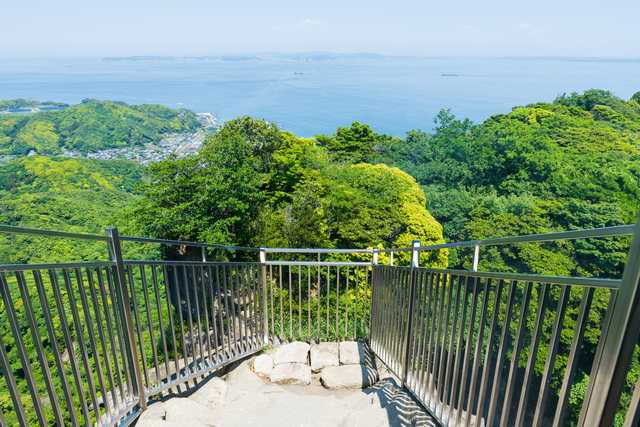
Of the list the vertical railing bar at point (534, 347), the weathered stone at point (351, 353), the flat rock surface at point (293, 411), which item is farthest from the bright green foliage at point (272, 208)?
the vertical railing bar at point (534, 347)

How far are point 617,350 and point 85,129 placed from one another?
79789 mm

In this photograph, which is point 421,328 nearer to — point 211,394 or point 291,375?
point 291,375

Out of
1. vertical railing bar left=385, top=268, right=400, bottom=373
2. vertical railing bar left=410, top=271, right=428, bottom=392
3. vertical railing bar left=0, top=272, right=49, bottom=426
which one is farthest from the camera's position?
vertical railing bar left=385, top=268, right=400, bottom=373

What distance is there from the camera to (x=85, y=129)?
65.9 metres

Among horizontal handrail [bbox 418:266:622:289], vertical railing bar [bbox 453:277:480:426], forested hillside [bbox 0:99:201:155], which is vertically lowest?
forested hillside [bbox 0:99:201:155]

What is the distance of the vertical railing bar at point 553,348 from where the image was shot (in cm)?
130

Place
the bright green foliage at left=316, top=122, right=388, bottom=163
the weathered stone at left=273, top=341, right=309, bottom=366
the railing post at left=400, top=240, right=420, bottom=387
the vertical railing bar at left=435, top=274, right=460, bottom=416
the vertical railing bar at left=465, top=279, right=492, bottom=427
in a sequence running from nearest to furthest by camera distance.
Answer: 1. the vertical railing bar at left=465, top=279, right=492, bottom=427
2. the vertical railing bar at left=435, top=274, right=460, bottom=416
3. the railing post at left=400, top=240, right=420, bottom=387
4. the weathered stone at left=273, top=341, right=309, bottom=366
5. the bright green foliage at left=316, top=122, right=388, bottom=163

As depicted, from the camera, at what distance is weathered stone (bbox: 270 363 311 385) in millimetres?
3535

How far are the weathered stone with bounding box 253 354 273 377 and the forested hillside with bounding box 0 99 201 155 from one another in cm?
6968

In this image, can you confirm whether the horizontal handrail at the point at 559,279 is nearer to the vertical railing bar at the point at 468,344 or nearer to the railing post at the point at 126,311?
the vertical railing bar at the point at 468,344

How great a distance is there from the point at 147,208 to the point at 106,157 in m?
54.9

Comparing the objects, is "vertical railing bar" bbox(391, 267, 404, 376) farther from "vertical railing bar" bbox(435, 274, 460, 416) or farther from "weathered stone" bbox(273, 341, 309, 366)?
"weathered stone" bbox(273, 341, 309, 366)

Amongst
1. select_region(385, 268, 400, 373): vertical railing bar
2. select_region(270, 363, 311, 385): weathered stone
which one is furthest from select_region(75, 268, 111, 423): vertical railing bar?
select_region(385, 268, 400, 373): vertical railing bar

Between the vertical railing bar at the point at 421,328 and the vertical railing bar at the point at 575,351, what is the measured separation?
1.24m
